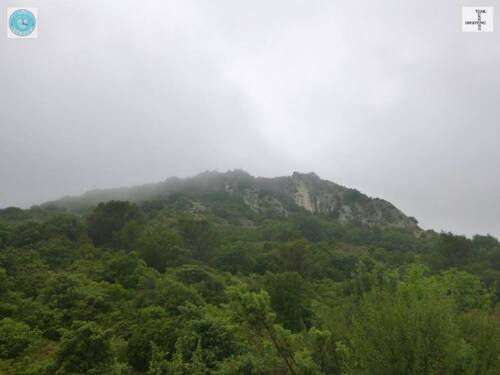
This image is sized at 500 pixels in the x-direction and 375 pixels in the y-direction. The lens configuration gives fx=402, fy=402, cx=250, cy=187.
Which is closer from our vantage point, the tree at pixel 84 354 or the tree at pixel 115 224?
the tree at pixel 84 354

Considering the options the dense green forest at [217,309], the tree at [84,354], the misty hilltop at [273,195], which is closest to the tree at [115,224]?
the dense green forest at [217,309]

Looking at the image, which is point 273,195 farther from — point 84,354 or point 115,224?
point 84,354

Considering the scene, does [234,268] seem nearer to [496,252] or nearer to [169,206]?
[496,252]

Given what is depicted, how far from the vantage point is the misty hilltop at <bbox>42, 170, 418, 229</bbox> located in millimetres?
112812

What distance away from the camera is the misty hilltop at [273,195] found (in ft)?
370

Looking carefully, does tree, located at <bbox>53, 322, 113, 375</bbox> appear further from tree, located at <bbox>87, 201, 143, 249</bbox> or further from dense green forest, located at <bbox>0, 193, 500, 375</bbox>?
tree, located at <bbox>87, 201, 143, 249</bbox>

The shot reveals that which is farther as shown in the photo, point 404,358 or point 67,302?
point 67,302

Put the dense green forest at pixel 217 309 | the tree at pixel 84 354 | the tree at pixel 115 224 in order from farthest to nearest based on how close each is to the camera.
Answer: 1. the tree at pixel 115 224
2. the tree at pixel 84 354
3. the dense green forest at pixel 217 309

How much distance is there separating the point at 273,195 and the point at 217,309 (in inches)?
4208

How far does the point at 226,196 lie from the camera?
388 feet

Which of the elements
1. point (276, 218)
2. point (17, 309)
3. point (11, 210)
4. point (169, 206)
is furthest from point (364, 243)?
point (17, 309)

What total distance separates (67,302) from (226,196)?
3824 inches

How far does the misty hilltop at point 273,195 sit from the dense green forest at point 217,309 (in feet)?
194

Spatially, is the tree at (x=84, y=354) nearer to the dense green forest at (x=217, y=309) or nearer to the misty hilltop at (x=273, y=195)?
the dense green forest at (x=217, y=309)
